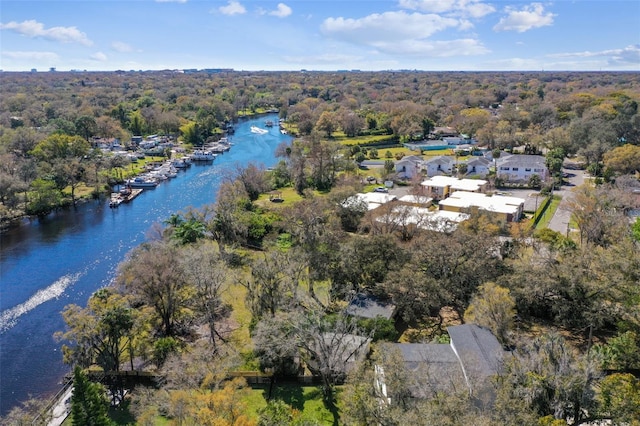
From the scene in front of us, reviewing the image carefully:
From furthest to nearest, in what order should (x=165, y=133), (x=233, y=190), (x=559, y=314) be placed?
(x=165, y=133), (x=233, y=190), (x=559, y=314)

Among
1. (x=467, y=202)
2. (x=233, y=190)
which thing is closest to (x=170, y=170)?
(x=233, y=190)

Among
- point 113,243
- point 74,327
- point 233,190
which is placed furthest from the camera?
point 233,190

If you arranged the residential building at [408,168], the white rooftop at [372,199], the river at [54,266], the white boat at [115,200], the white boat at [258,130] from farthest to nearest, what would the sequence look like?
1. the white boat at [258,130]
2. the residential building at [408,168]
3. the white boat at [115,200]
4. the white rooftop at [372,199]
5. the river at [54,266]

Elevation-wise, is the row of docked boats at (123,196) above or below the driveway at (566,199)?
below

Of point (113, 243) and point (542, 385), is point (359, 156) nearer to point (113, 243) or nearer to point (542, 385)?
point (113, 243)

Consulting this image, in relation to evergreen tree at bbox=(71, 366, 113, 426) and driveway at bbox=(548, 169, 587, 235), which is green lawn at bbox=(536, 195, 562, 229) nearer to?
driveway at bbox=(548, 169, 587, 235)

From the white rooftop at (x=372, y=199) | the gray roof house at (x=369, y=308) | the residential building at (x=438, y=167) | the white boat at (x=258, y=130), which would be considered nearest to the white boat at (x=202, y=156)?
the white boat at (x=258, y=130)

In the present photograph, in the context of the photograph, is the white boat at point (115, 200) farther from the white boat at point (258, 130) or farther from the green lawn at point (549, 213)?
the white boat at point (258, 130)
